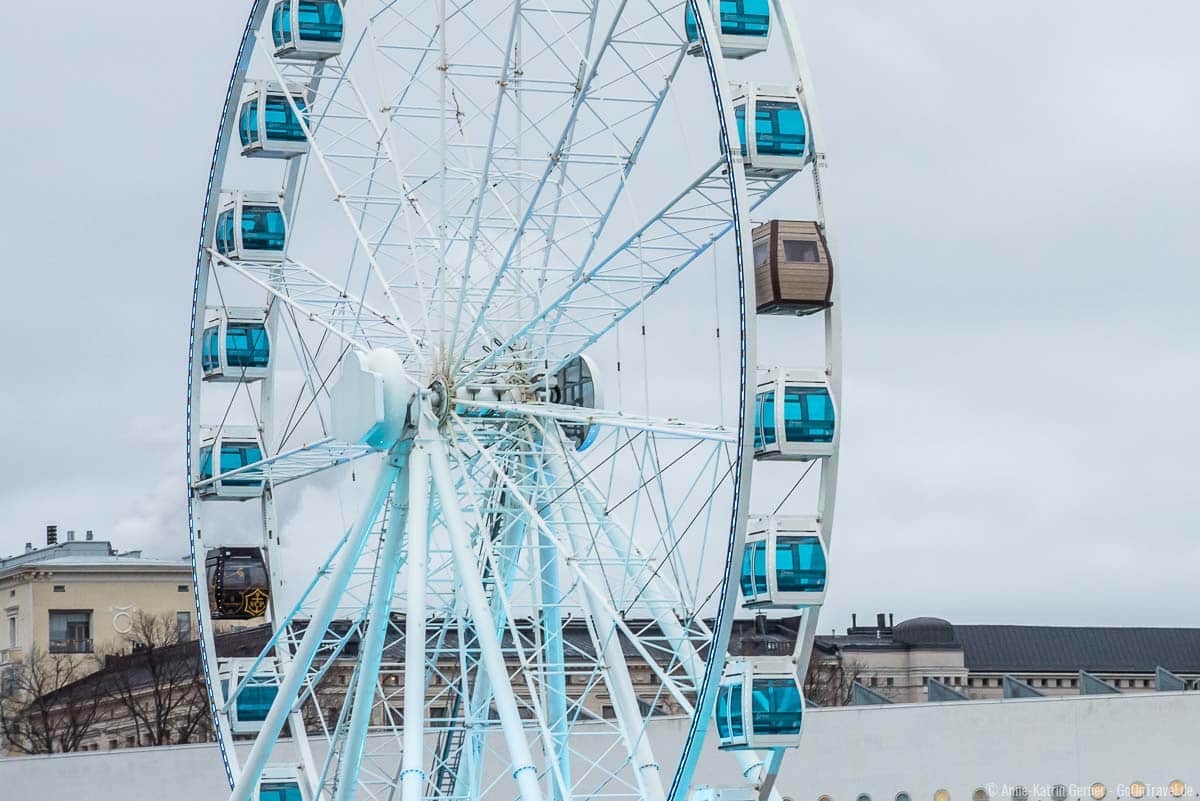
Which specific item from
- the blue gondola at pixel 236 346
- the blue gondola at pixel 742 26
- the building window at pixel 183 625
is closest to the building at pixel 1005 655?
the building window at pixel 183 625

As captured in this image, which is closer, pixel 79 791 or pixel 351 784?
pixel 351 784

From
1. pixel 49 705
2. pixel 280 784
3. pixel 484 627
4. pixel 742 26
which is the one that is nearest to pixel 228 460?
pixel 280 784

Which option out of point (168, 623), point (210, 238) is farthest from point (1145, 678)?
point (210, 238)

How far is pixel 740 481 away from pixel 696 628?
26.0 ft

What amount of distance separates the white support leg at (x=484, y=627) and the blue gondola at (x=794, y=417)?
201 inches

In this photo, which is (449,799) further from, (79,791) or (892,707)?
(892,707)

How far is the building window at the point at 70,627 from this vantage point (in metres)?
141

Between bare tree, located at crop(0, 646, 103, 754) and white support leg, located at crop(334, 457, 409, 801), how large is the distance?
55605 millimetres

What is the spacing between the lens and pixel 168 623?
140125 millimetres


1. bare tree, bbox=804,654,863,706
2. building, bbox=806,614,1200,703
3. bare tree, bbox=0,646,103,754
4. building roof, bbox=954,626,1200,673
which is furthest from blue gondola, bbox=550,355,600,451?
building roof, bbox=954,626,1200,673

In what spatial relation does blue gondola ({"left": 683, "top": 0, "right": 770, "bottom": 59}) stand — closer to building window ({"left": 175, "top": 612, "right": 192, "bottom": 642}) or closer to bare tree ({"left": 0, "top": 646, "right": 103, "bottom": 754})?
bare tree ({"left": 0, "top": 646, "right": 103, "bottom": 754})

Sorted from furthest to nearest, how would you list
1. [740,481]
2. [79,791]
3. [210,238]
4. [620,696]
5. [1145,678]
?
[1145,678], [79,791], [210,238], [620,696], [740,481]

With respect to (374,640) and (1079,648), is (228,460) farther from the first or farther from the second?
(1079,648)

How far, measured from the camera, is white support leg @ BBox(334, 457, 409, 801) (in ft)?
147
